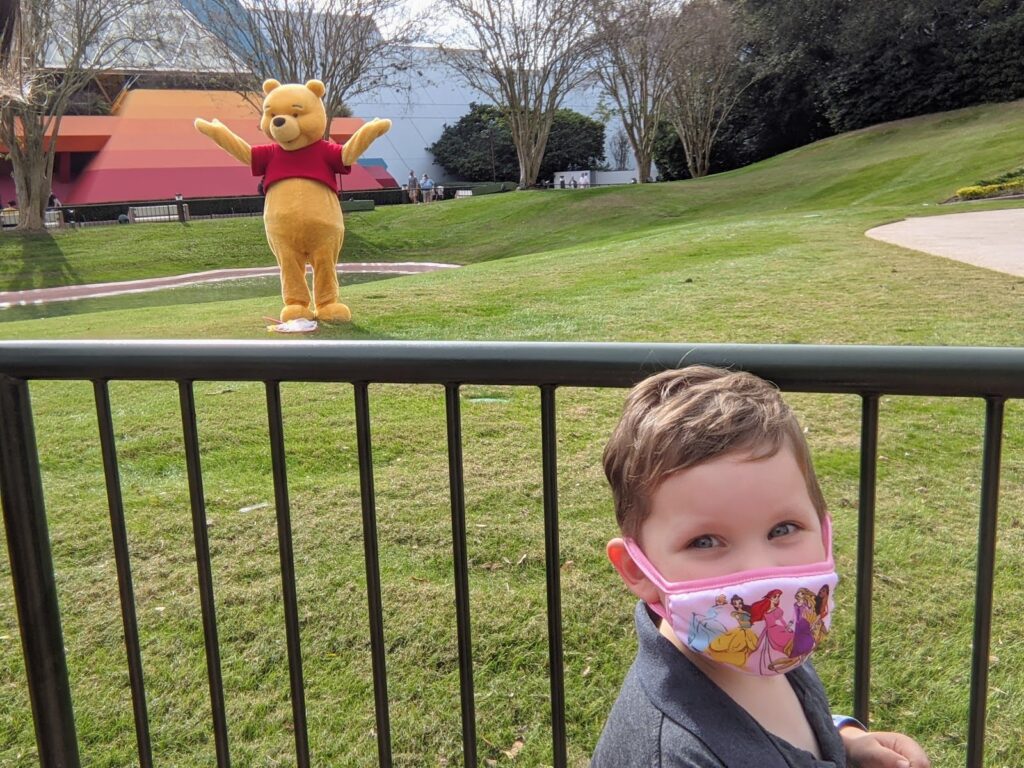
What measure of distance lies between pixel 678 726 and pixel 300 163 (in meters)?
8.13

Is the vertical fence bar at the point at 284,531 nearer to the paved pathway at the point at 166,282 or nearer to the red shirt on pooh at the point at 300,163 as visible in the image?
the red shirt on pooh at the point at 300,163

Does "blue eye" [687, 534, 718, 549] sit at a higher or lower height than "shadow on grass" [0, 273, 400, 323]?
higher

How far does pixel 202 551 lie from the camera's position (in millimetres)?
1817

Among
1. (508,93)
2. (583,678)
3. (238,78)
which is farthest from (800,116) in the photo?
(583,678)

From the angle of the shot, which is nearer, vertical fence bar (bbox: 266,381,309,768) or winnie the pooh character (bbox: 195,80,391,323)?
vertical fence bar (bbox: 266,381,309,768)

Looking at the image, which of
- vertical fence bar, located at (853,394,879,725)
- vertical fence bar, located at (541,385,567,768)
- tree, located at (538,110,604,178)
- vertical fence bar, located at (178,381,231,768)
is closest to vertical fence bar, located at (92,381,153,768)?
vertical fence bar, located at (178,381,231,768)

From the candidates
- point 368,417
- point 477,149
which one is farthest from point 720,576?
point 477,149

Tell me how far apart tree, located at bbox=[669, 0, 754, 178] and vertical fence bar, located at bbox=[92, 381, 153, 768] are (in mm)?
31075

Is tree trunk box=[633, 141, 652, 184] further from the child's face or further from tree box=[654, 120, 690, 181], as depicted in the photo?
the child's face

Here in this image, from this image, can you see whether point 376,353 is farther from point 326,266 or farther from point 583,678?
point 326,266

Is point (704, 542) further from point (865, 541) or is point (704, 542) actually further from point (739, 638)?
point (865, 541)

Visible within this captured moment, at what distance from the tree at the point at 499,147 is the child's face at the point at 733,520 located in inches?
1852

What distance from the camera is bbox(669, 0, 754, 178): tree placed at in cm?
3072

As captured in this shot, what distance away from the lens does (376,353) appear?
1630 millimetres
